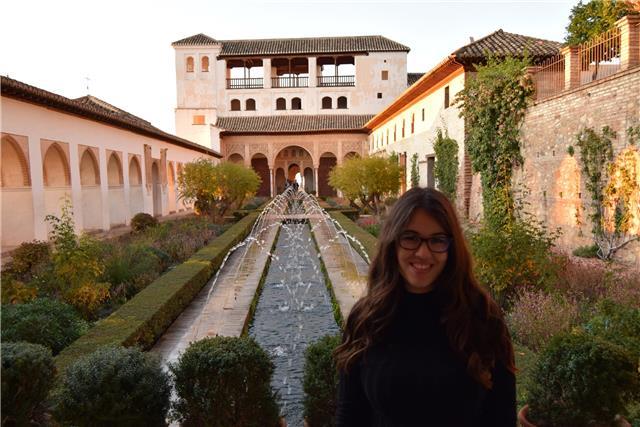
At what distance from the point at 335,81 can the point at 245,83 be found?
22.8 feet

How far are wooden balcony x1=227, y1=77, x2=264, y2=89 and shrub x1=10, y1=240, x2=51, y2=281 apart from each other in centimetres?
3151

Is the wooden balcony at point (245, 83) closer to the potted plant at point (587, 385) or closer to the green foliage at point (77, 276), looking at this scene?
the green foliage at point (77, 276)

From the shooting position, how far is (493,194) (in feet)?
47.0

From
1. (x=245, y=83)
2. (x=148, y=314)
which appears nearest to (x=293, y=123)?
(x=245, y=83)

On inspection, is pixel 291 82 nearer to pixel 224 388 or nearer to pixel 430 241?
pixel 224 388

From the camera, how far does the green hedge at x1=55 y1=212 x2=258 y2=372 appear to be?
5000mm

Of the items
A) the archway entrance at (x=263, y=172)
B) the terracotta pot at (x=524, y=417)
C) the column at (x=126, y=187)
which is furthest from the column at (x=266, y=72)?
the terracotta pot at (x=524, y=417)

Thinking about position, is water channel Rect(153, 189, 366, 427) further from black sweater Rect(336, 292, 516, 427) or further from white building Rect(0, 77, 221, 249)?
white building Rect(0, 77, 221, 249)

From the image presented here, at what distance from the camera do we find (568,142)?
11.3 metres

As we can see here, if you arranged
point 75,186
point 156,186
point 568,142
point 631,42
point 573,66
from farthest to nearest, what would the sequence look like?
point 156,186, point 75,186, point 573,66, point 568,142, point 631,42

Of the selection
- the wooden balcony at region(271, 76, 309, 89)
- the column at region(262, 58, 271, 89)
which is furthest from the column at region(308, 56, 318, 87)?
the column at region(262, 58, 271, 89)

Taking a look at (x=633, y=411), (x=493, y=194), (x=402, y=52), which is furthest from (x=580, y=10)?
(x=633, y=411)

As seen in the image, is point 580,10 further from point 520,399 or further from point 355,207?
point 520,399

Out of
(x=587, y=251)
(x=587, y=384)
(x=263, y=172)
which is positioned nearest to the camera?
(x=587, y=384)
